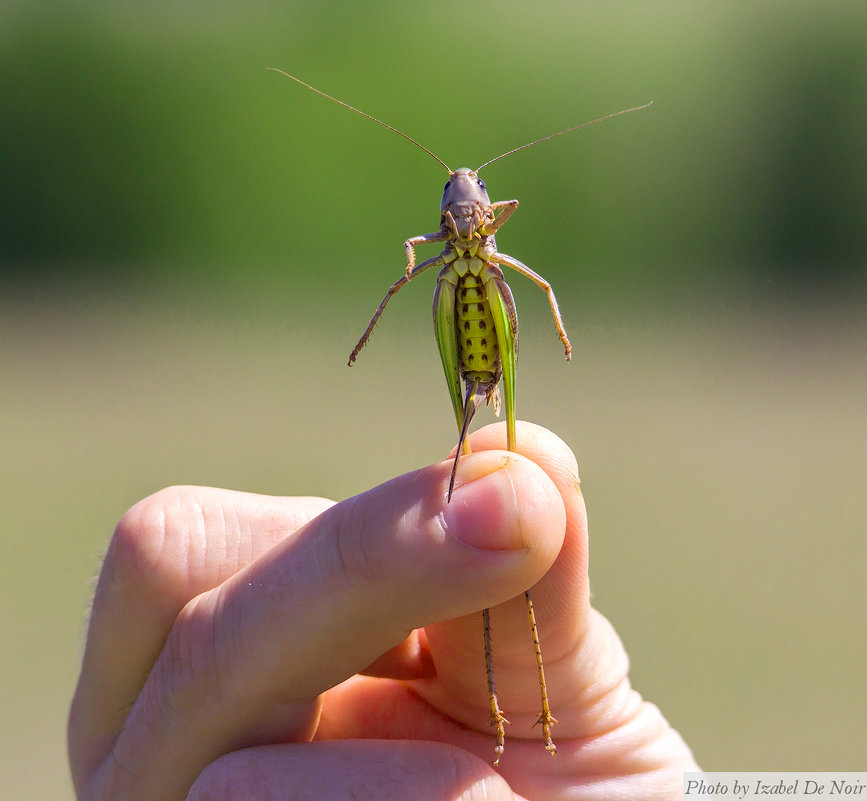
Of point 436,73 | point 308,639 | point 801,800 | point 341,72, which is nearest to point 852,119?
point 436,73

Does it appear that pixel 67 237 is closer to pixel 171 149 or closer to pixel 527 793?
pixel 171 149

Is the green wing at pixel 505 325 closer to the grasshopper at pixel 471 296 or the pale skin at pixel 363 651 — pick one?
the grasshopper at pixel 471 296

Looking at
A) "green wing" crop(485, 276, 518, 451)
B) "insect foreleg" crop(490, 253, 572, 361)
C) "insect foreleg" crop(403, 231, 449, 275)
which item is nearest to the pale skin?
"green wing" crop(485, 276, 518, 451)

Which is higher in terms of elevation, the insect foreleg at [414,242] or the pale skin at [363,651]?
the insect foreleg at [414,242]

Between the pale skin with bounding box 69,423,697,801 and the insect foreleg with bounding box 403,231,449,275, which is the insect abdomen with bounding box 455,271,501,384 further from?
the pale skin with bounding box 69,423,697,801

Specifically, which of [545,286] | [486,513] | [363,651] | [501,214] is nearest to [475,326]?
[545,286]

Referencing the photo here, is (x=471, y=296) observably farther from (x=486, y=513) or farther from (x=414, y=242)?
(x=486, y=513)

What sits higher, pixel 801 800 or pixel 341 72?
pixel 341 72

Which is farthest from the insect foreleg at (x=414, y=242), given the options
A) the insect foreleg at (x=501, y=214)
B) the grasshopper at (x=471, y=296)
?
the insect foreleg at (x=501, y=214)
